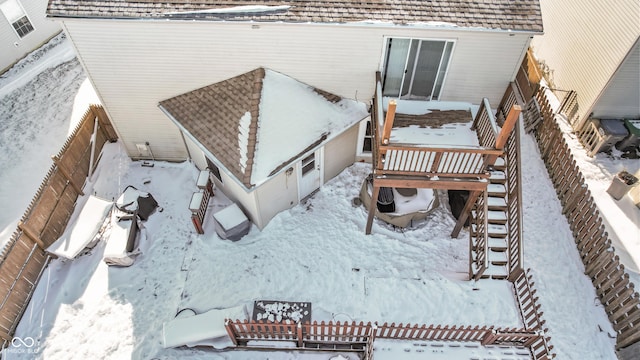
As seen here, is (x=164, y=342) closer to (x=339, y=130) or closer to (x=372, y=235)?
(x=372, y=235)

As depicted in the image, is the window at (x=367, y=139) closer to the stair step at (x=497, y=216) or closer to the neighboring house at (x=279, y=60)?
the neighboring house at (x=279, y=60)

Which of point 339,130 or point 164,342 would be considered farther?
point 339,130

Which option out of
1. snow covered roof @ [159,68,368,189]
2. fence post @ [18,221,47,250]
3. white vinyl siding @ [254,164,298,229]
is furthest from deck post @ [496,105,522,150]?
fence post @ [18,221,47,250]

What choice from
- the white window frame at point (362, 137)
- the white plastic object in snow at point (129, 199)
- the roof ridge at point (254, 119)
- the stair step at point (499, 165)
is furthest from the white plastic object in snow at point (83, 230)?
the stair step at point (499, 165)

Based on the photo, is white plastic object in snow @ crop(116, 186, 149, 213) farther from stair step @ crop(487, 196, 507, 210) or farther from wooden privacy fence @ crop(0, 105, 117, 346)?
stair step @ crop(487, 196, 507, 210)

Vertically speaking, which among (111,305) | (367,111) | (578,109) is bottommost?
(111,305)

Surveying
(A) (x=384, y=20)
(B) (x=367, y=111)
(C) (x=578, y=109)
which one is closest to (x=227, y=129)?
(B) (x=367, y=111)
